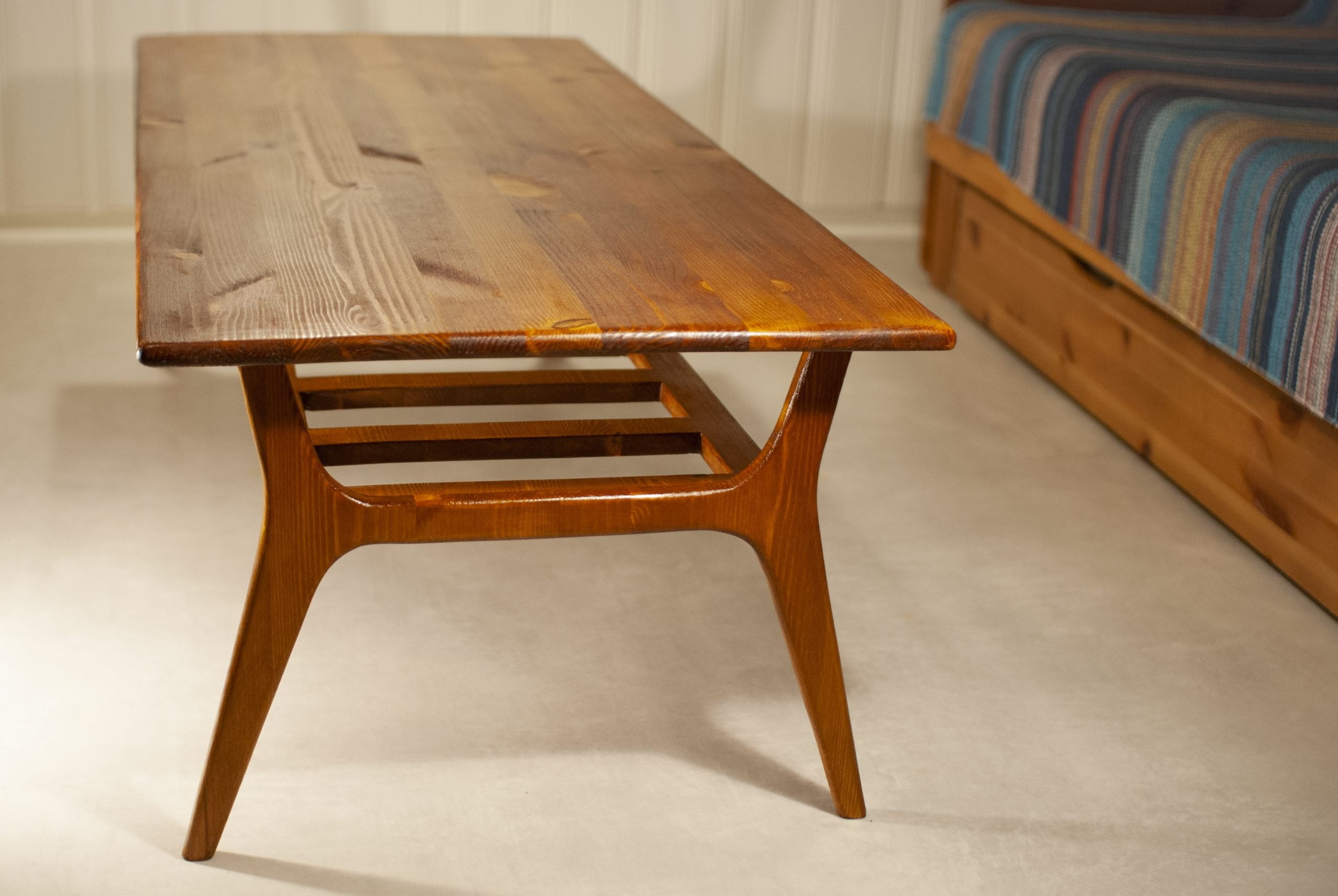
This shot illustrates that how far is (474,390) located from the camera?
1.41m

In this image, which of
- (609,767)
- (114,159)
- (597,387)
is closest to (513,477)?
(597,387)

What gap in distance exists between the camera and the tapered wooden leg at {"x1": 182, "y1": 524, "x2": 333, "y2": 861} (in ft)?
3.32

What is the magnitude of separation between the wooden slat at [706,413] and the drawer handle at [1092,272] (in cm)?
79

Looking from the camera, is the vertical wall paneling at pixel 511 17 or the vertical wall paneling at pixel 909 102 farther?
the vertical wall paneling at pixel 909 102

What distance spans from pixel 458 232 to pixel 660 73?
183cm

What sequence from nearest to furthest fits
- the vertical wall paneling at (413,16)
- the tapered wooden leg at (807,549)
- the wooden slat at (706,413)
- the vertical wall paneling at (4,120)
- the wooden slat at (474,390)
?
the tapered wooden leg at (807,549) → the wooden slat at (706,413) → the wooden slat at (474,390) → the vertical wall paneling at (4,120) → the vertical wall paneling at (413,16)

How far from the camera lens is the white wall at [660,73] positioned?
8.54ft

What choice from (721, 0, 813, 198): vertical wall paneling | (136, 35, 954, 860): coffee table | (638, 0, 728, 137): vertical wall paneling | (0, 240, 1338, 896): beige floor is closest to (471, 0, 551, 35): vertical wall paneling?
(638, 0, 728, 137): vertical wall paneling

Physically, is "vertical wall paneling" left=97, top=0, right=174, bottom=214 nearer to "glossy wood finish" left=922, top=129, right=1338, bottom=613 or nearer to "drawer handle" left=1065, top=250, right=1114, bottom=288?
"glossy wood finish" left=922, top=129, right=1338, bottom=613

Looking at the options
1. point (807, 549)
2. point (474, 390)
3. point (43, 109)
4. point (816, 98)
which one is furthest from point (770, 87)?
point (807, 549)

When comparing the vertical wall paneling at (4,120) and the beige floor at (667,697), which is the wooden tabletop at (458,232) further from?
the vertical wall paneling at (4,120)

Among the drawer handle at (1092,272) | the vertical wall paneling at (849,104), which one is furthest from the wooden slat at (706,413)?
the vertical wall paneling at (849,104)

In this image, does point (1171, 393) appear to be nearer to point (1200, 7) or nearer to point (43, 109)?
point (1200, 7)

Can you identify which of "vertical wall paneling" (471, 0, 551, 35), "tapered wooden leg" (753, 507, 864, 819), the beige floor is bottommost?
the beige floor
